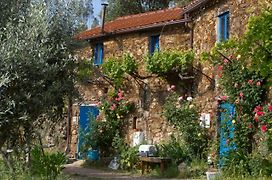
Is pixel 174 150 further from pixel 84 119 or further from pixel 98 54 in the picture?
pixel 98 54

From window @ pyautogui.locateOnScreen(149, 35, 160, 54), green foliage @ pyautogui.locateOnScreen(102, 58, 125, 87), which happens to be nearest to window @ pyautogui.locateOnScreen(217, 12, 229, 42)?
window @ pyautogui.locateOnScreen(149, 35, 160, 54)

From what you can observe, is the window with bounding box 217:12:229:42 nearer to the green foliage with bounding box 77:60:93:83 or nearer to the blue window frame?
the green foliage with bounding box 77:60:93:83

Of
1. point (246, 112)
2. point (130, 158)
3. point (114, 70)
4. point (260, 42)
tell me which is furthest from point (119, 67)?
point (260, 42)

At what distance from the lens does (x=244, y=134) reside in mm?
12195

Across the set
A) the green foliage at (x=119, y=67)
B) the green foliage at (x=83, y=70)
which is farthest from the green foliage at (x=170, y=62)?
the green foliage at (x=83, y=70)

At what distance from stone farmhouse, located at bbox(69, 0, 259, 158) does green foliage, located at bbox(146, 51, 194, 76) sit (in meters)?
0.34

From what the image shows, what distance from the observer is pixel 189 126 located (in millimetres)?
14180

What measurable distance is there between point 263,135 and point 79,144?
356 inches

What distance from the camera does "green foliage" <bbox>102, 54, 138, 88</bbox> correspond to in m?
16.8

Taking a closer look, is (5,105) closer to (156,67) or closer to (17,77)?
(17,77)

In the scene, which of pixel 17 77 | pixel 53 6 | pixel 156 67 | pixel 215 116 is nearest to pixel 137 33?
pixel 156 67

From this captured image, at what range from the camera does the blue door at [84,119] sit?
18058 mm

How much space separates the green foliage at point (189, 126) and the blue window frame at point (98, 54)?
5221 millimetres

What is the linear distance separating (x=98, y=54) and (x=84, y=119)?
8.65 ft
